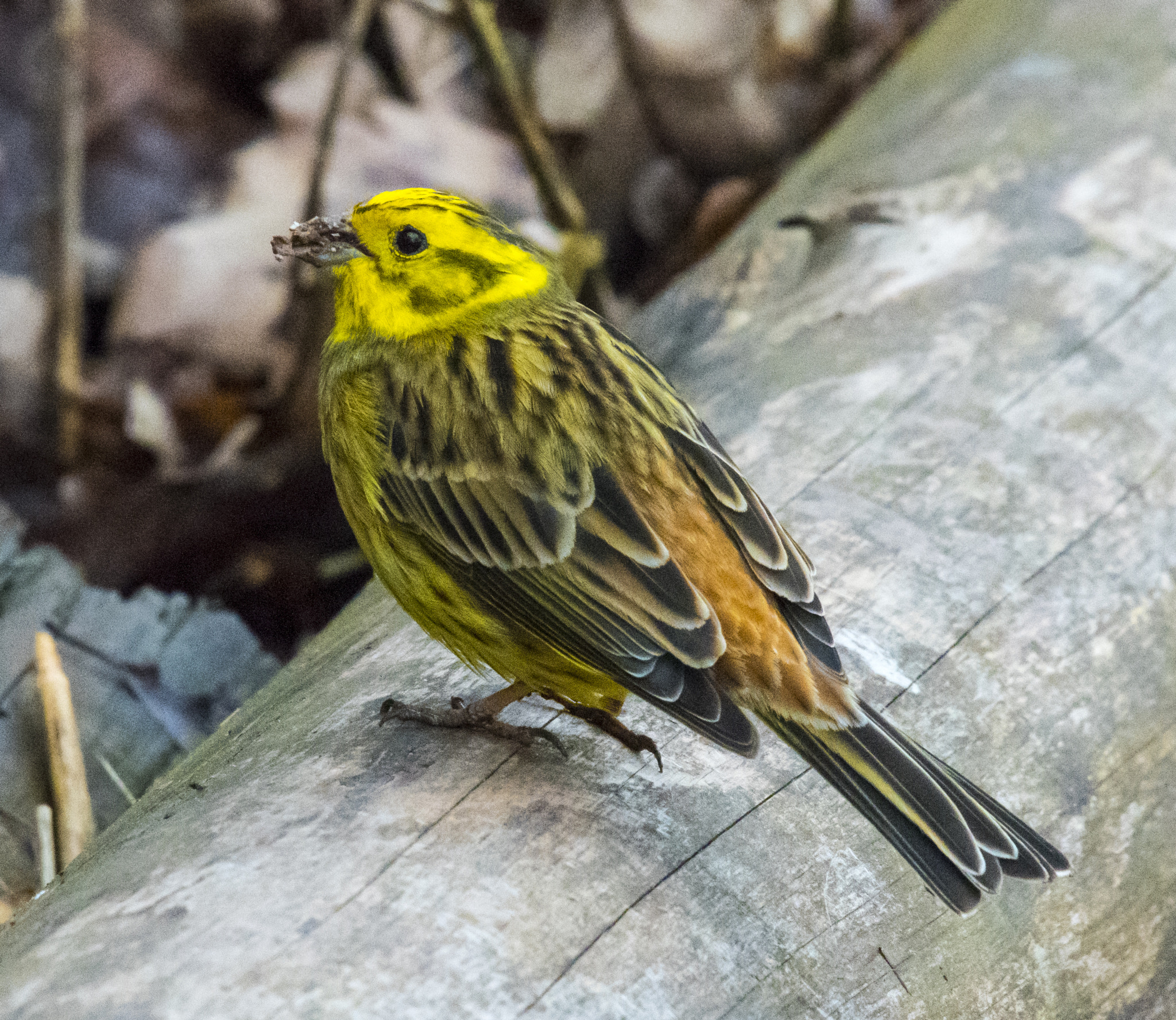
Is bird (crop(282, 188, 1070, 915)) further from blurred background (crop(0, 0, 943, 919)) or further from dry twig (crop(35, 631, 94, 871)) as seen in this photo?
blurred background (crop(0, 0, 943, 919))

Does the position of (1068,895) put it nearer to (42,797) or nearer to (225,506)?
(42,797)

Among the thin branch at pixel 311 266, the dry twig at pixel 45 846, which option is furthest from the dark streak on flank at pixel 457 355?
the thin branch at pixel 311 266

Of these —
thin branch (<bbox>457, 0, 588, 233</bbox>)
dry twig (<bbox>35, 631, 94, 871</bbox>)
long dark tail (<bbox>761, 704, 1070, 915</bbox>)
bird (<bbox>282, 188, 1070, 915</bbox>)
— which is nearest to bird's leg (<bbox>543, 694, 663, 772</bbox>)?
bird (<bbox>282, 188, 1070, 915</bbox>)

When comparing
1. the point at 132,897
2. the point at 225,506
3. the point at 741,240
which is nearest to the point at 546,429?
the point at 132,897

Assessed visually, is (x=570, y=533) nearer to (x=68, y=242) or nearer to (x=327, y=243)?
(x=327, y=243)

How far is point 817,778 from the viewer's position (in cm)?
226

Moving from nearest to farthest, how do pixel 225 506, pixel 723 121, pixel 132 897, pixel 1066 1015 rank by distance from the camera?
pixel 132 897
pixel 1066 1015
pixel 225 506
pixel 723 121

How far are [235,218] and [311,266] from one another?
1.36 m

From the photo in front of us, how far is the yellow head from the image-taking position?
8.75 feet

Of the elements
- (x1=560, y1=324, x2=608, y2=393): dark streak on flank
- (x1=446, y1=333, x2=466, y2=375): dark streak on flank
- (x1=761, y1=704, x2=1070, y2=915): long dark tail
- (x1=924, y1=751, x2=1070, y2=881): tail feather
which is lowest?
(x1=924, y1=751, x2=1070, y2=881): tail feather

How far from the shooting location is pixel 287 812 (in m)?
2.03

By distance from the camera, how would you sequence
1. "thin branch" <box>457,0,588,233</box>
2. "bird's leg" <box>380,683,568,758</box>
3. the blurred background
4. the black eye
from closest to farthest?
"bird's leg" <box>380,683,568,758</box> → the black eye → the blurred background → "thin branch" <box>457,0,588,233</box>

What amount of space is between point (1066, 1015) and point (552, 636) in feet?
3.49

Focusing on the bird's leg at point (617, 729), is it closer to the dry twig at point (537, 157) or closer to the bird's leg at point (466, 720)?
the bird's leg at point (466, 720)
